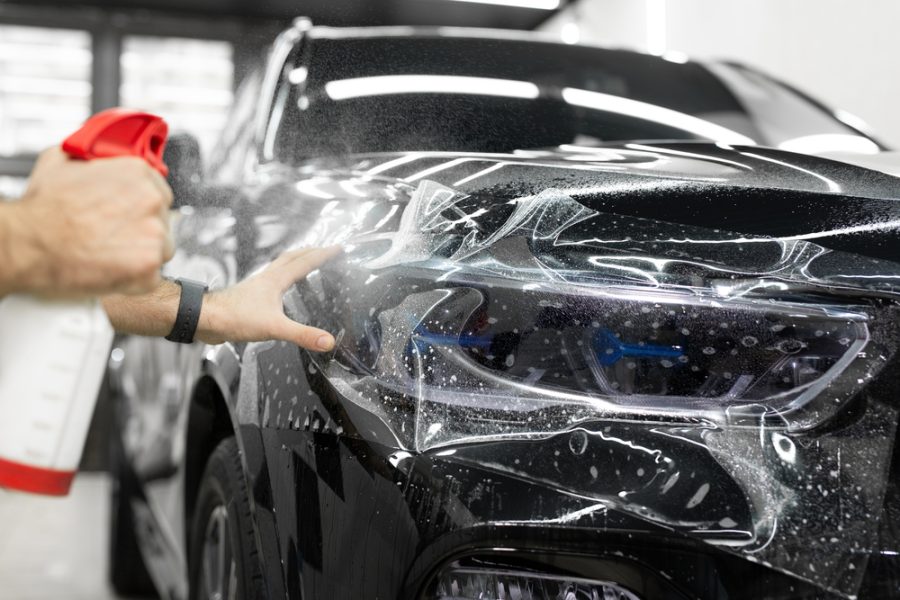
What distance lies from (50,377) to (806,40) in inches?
144

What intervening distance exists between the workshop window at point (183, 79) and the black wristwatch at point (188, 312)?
62.2 inches

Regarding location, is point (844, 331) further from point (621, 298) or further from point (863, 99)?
point (863, 99)

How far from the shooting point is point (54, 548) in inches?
109

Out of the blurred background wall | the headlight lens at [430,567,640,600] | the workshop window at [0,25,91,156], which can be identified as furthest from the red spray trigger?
the workshop window at [0,25,91,156]

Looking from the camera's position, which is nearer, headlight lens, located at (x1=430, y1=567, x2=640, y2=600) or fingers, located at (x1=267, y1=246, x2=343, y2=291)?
headlight lens, located at (x1=430, y1=567, x2=640, y2=600)

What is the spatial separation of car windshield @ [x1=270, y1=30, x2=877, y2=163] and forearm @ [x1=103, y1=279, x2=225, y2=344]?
0.57 metres

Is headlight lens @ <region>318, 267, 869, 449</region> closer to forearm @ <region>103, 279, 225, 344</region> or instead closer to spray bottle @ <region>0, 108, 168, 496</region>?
forearm @ <region>103, 279, 225, 344</region>

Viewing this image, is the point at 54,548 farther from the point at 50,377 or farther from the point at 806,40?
the point at 806,40

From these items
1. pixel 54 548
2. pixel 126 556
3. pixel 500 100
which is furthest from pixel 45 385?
pixel 54 548

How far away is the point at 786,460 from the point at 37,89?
16.5 ft

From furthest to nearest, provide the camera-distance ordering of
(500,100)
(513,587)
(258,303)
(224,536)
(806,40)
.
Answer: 1. (806,40)
2. (500,100)
3. (224,536)
4. (258,303)
5. (513,587)

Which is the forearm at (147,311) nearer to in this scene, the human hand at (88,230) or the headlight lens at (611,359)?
the headlight lens at (611,359)

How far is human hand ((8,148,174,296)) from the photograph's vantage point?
0.64m

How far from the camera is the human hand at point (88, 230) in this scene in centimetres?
64
